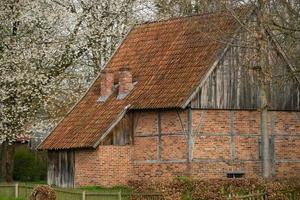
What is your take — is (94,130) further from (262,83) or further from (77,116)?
(262,83)

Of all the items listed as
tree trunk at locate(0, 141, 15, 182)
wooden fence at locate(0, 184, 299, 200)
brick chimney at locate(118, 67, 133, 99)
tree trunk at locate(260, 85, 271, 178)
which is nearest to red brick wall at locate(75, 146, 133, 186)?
brick chimney at locate(118, 67, 133, 99)

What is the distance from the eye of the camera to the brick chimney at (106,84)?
112 feet

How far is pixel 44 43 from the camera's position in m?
37.2

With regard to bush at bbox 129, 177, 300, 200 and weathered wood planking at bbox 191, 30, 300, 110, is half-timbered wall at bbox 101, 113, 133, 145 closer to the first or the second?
weathered wood planking at bbox 191, 30, 300, 110

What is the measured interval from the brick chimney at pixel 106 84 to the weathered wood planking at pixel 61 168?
3.01 metres

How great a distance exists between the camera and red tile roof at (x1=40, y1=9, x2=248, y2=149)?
3094 centimetres

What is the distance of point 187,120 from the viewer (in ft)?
Answer: 99.9

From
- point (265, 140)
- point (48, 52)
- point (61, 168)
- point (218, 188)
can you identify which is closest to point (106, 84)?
point (61, 168)

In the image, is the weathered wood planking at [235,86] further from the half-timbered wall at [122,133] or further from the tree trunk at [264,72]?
the half-timbered wall at [122,133]

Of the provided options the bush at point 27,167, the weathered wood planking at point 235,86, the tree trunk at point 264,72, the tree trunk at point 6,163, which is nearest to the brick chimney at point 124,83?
the weathered wood planking at point 235,86

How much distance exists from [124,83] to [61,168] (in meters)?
4.54

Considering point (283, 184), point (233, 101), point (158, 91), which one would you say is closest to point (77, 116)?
point (158, 91)

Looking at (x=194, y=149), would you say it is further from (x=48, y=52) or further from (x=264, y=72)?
(x=48, y=52)

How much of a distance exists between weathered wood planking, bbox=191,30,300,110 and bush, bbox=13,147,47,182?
16.2 m
